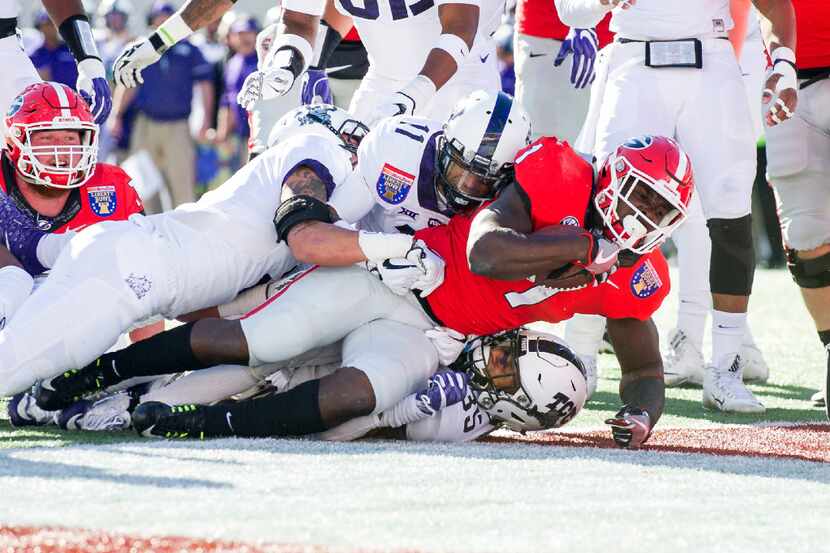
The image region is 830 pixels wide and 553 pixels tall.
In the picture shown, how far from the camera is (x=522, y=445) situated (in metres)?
4.43

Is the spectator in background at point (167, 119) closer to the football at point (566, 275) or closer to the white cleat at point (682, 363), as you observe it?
the white cleat at point (682, 363)

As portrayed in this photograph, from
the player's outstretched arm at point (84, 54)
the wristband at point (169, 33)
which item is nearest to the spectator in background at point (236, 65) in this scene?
the player's outstretched arm at point (84, 54)

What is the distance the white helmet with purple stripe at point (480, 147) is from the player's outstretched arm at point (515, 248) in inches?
10.7

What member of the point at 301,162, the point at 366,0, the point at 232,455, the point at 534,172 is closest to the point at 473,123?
the point at 534,172

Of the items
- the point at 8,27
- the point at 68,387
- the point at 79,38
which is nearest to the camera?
the point at 68,387

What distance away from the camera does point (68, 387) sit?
180 inches

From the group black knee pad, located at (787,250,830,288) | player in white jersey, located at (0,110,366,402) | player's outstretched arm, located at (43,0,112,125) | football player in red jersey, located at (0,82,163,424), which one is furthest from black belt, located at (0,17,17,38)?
black knee pad, located at (787,250,830,288)

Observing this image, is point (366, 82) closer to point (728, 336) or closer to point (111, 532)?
point (728, 336)

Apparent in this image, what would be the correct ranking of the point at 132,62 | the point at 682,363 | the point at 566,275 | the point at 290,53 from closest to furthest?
the point at 566,275, the point at 290,53, the point at 132,62, the point at 682,363

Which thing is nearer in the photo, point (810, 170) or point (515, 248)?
point (515, 248)

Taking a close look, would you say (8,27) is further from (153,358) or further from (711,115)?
(711,115)

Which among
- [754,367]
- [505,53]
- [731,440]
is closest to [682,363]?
[754,367]

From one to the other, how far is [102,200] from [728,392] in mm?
2357

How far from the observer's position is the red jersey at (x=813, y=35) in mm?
5836
